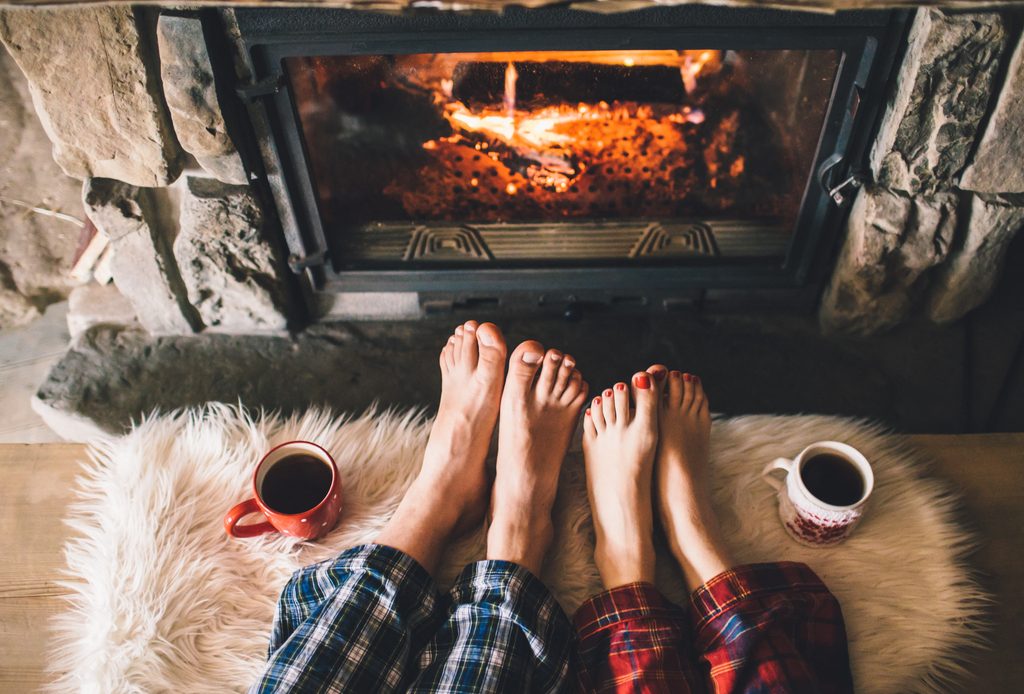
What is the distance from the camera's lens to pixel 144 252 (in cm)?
112

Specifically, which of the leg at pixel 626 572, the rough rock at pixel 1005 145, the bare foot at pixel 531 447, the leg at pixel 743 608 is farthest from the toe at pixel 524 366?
the rough rock at pixel 1005 145

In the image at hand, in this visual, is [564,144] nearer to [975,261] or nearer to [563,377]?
[563,377]

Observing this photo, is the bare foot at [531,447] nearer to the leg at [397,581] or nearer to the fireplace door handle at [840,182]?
the leg at [397,581]

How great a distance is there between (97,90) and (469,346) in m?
0.59

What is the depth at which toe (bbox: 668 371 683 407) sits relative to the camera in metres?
1.03

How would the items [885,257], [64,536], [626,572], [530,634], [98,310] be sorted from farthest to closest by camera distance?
[98,310] → [885,257] → [64,536] → [626,572] → [530,634]

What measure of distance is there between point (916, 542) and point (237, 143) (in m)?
1.08

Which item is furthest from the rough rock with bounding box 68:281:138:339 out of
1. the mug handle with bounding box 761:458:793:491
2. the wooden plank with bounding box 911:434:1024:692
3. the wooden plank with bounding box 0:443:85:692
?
the wooden plank with bounding box 911:434:1024:692

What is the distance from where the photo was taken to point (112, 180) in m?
1.05

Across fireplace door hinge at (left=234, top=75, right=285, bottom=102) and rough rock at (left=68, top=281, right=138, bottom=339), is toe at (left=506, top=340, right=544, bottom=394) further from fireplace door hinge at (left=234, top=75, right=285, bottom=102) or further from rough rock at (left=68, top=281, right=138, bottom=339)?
rough rock at (left=68, top=281, right=138, bottom=339)

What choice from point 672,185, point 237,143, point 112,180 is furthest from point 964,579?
point 112,180

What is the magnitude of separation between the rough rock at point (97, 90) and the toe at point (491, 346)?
0.50m

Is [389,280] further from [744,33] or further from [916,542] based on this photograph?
[916,542]

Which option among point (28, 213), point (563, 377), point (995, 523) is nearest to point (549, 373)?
point (563, 377)
